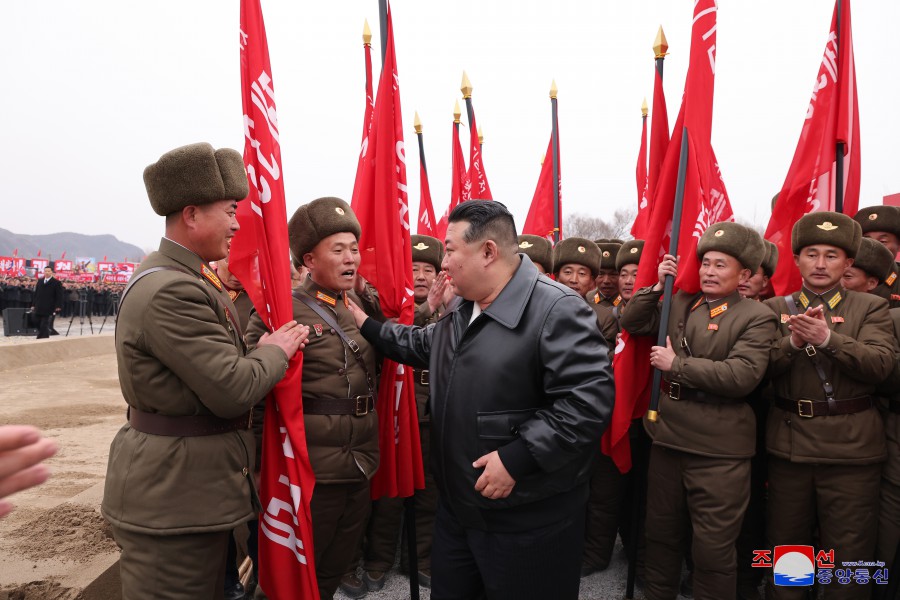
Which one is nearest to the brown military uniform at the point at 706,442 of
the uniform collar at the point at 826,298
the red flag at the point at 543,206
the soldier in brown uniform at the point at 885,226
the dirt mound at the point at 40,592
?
the uniform collar at the point at 826,298

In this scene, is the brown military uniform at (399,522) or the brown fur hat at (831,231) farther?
the brown military uniform at (399,522)

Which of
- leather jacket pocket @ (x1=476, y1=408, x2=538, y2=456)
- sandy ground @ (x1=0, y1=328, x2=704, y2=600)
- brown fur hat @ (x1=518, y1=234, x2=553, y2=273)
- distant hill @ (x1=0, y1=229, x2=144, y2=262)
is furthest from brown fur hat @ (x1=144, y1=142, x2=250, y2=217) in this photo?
distant hill @ (x1=0, y1=229, x2=144, y2=262)

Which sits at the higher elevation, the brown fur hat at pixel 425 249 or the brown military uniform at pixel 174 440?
the brown fur hat at pixel 425 249

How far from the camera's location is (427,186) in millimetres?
7441

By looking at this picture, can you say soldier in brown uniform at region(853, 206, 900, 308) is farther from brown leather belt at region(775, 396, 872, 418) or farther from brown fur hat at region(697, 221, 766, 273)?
brown fur hat at region(697, 221, 766, 273)

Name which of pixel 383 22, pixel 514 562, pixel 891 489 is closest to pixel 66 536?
pixel 514 562

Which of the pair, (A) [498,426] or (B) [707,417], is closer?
(A) [498,426]

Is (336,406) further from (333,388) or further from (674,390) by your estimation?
(674,390)

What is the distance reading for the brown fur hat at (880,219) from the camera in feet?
14.9

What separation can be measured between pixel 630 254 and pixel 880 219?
2012 millimetres

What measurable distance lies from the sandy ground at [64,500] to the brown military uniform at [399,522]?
7.7 inches

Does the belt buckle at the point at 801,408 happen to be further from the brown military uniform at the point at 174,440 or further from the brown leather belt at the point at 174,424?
the brown leather belt at the point at 174,424

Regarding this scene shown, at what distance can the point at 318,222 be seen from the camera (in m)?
3.24

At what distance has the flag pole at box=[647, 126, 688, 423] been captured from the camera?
3.61m
